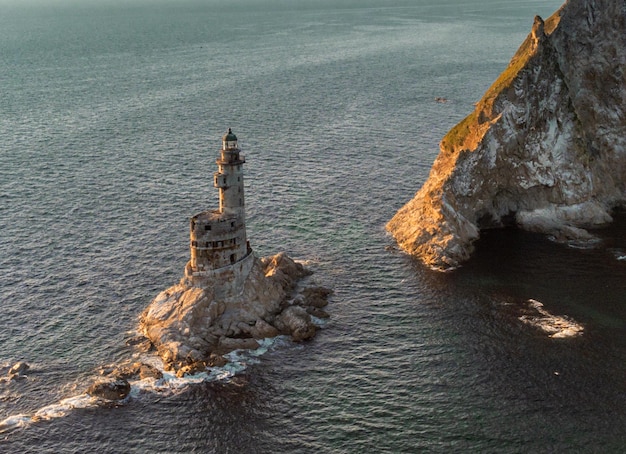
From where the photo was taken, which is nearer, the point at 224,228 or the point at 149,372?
the point at 149,372

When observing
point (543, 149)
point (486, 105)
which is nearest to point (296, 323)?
point (486, 105)

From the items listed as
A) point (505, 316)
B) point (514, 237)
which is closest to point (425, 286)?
point (505, 316)

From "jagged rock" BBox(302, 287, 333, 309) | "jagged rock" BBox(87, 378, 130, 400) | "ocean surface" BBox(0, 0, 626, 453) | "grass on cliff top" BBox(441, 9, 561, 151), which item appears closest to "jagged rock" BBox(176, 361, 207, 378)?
"ocean surface" BBox(0, 0, 626, 453)

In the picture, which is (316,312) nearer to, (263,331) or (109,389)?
(263,331)

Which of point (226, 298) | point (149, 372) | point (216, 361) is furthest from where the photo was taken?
point (226, 298)

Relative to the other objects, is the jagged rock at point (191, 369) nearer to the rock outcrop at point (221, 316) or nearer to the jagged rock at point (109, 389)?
the rock outcrop at point (221, 316)

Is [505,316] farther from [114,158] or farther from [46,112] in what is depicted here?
[46,112]
